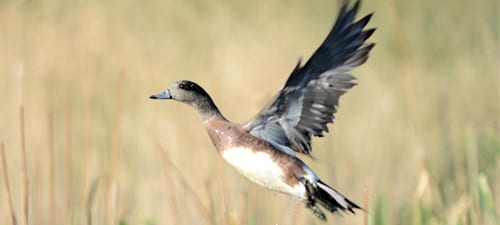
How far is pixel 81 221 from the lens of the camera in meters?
3.55

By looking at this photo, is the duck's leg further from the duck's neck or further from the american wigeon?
the duck's neck

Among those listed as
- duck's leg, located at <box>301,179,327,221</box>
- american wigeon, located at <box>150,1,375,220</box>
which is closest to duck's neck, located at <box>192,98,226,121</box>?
american wigeon, located at <box>150,1,375,220</box>

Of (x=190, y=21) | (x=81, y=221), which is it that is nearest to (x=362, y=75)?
(x=190, y=21)

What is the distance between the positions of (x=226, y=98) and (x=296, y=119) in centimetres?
262

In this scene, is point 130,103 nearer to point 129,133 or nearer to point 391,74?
point 129,133

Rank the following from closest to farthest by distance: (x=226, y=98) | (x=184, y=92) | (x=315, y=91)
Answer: (x=184, y=92) → (x=315, y=91) → (x=226, y=98)

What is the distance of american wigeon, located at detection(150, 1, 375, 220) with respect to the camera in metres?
2.15

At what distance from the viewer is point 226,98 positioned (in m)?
4.89

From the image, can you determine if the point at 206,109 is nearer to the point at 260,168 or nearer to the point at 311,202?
the point at 260,168

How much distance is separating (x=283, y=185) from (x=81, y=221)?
1505mm

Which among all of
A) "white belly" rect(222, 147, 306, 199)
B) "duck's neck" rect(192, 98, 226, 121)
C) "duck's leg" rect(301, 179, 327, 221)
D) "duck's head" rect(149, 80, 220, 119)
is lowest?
"duck's leg" rect(301, 179, 327, 221)

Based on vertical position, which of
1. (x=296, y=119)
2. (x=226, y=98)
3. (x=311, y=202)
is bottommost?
(x=311, y=202)

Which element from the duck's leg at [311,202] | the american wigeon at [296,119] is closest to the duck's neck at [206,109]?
the american wigeon at [296,119]

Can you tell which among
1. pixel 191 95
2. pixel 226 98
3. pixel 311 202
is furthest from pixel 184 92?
pixel 226 98
